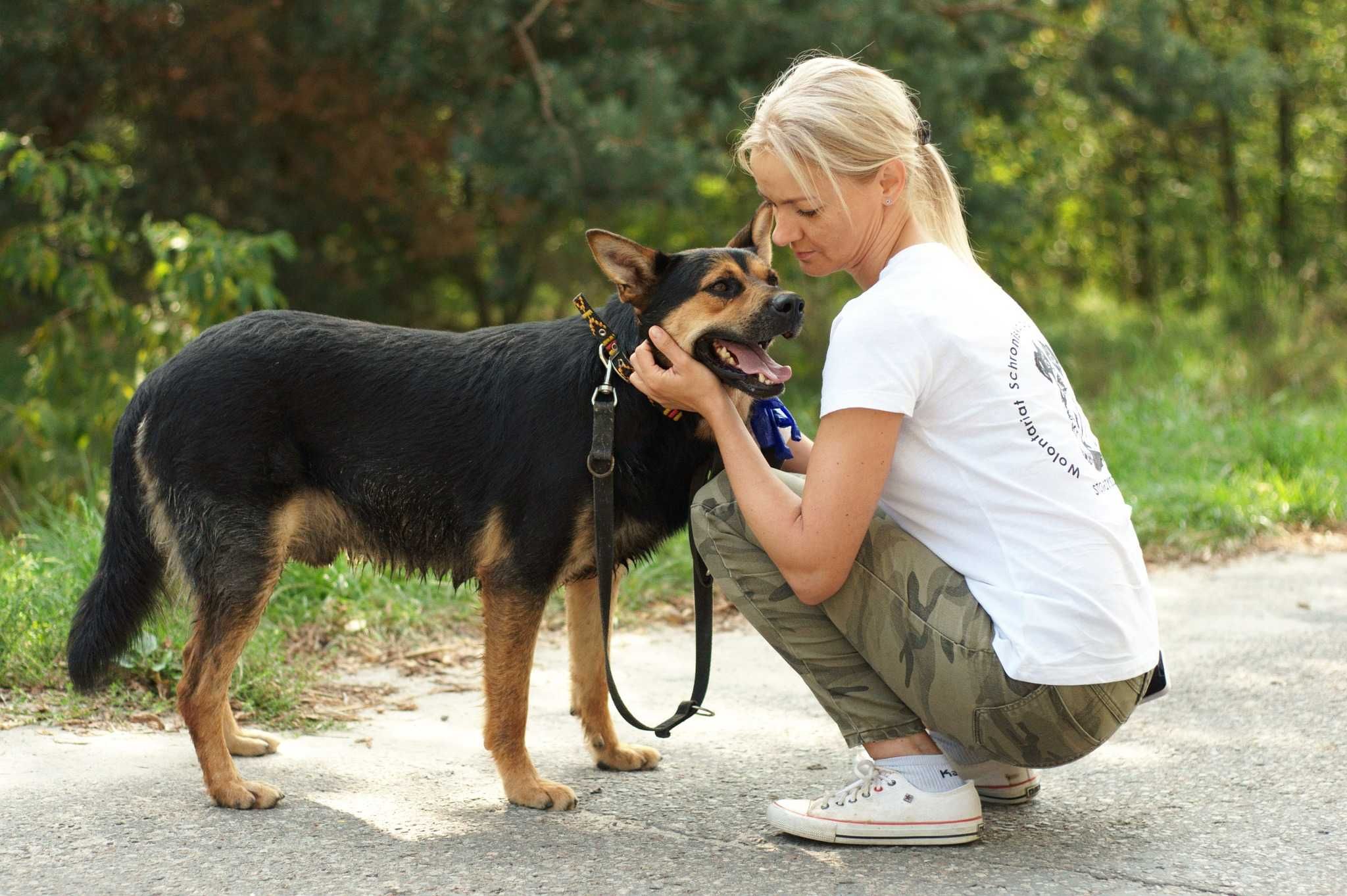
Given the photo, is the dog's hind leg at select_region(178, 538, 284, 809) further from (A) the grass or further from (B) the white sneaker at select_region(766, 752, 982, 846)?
(B) the white sneaker at select_region(766, 752, 982, 846)

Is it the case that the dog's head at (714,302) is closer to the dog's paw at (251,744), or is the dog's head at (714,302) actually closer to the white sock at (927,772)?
the white sock at (927,772)

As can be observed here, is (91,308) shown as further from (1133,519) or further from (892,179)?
(1133,519)

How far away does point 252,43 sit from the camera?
8336mm

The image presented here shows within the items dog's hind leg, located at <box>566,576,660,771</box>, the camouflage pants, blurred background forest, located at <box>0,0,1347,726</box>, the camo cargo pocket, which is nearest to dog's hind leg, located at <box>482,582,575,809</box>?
dog's hind leg, located at <box>566,576,660,771</box>

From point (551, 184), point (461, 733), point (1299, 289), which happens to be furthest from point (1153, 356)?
point (461, 733)

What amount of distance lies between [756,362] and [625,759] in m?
1.19

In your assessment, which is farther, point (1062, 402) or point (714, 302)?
point (714, 302)

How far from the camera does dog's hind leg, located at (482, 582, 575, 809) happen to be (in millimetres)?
3197

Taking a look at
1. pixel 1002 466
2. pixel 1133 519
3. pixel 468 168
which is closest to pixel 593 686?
pixel 1002 466

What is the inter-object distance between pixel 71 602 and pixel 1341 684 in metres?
4.15

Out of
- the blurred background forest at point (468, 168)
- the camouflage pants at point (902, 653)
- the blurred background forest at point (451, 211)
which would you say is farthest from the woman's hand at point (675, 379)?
the blurred background forest at point (468, 168)

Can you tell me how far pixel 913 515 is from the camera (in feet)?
9.40

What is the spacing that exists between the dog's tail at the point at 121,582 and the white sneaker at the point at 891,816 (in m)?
1.78

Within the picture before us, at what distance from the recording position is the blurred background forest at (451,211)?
5379 millimetres
